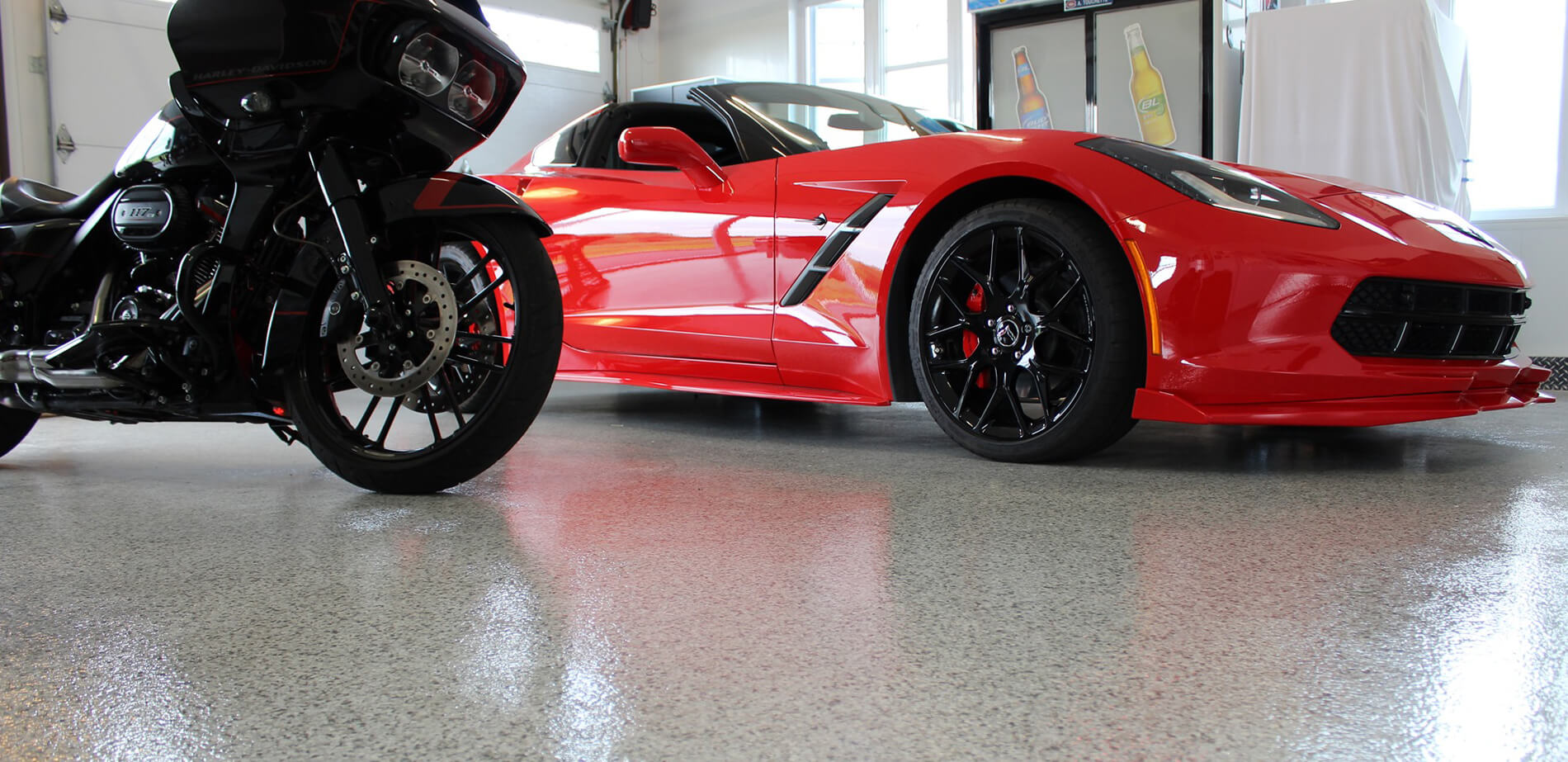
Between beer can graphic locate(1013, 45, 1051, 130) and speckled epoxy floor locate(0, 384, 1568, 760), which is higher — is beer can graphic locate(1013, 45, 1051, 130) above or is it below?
above

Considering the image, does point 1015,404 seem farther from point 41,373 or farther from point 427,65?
point 41,373

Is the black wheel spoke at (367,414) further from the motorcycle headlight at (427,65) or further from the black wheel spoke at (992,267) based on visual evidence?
the black wheel spoke at (992,267)

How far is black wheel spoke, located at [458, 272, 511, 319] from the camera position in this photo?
2.01 m

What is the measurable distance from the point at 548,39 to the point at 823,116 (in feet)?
26.4

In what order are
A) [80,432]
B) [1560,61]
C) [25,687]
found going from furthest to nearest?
[1560,61]
[80,432]
[25,687]

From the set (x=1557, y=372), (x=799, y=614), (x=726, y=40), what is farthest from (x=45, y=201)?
(x=726, y=40)

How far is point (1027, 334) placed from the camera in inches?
92.9

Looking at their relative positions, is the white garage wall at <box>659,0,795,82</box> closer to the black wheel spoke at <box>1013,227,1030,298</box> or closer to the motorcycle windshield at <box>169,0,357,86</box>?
the black wheel spoke at <box>1013,227,1030,298</box>

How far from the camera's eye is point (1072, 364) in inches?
93.6

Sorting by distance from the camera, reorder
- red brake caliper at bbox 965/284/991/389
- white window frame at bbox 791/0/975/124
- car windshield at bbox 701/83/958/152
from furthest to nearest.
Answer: white window frame at bbox 791/0/975/124 → car windshield at bbox 701/83/958/152 → red brake caliper at bbox 965/284/991/389

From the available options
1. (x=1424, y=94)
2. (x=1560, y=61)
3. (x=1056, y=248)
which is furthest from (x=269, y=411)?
(x=1560, y=61)

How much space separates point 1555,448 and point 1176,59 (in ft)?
14.2

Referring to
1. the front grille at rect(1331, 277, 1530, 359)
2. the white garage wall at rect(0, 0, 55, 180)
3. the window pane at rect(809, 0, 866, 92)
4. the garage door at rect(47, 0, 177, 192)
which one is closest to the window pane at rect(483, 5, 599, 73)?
the window pane at rect(809, 0, 866, 92)

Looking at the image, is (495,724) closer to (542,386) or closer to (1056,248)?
(542,386)
